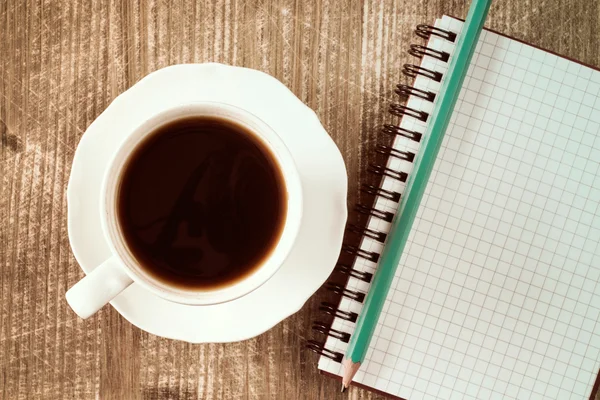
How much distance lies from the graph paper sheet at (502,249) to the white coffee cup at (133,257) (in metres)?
0.15

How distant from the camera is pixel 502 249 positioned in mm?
698

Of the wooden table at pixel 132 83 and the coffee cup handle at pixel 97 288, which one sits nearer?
the coffee cup handle at pixel 97 288

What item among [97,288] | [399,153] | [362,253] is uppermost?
[399,153]

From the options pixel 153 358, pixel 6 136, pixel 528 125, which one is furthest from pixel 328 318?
pixel 6 136

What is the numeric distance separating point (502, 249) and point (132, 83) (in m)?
0.47

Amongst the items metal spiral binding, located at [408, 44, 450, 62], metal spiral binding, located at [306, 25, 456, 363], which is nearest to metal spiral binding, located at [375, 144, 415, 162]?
metal spiral binding, located at [306, 25, 456, 363]

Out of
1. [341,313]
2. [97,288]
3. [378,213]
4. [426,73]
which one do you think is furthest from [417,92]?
[97,288]

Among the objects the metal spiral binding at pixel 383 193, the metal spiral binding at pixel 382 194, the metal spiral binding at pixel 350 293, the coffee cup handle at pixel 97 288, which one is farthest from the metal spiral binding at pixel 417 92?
the coffee cup handle at pixel 97 288

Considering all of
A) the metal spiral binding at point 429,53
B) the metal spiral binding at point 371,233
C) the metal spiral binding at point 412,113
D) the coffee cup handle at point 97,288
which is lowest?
the coffee cup handle at point 97,288

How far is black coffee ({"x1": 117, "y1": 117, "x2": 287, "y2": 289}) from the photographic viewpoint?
62 cm

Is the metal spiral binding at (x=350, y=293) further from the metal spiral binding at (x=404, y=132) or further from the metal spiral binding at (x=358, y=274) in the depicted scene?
the metal spiral binding at (x=404, y=132)

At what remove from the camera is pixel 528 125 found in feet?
2.28

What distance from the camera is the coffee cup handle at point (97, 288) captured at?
0.53 meters

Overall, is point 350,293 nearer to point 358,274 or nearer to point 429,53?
point 358,274
